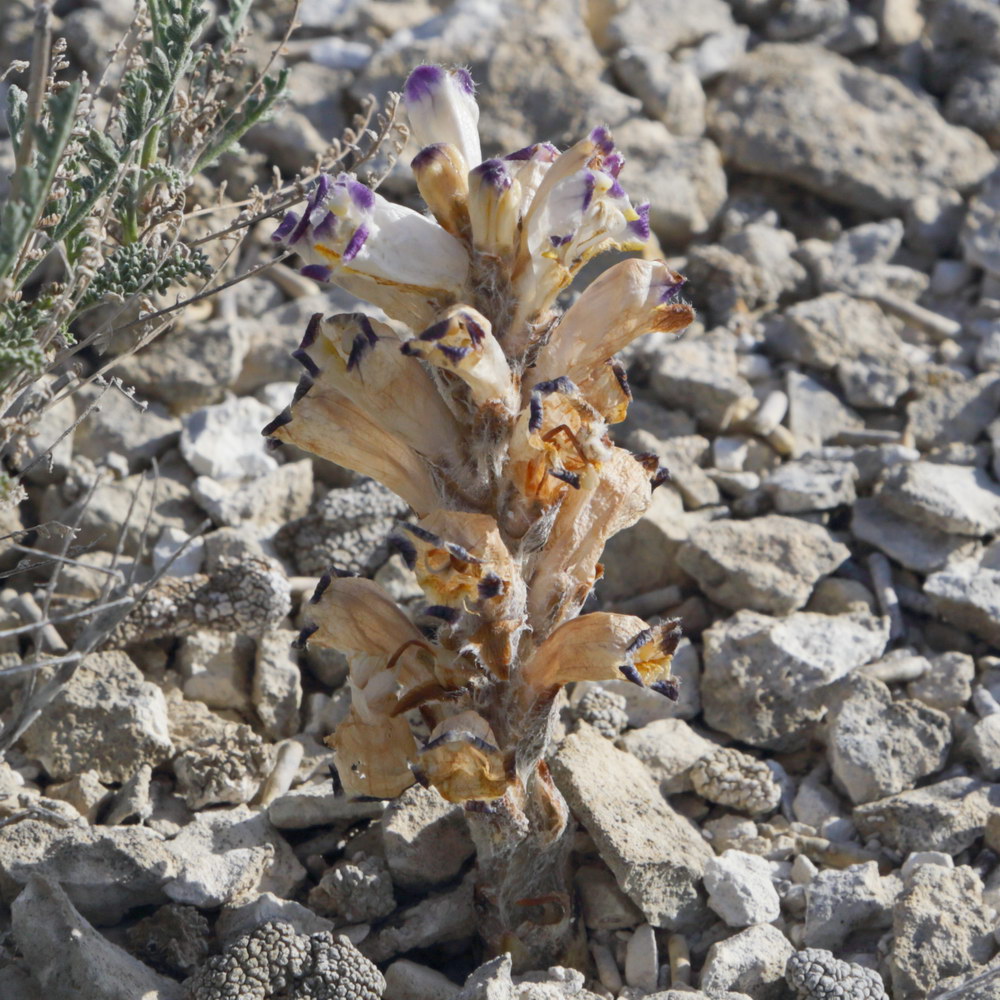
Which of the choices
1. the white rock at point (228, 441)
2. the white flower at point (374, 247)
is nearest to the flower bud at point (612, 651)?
the white flower at point (374, 247)

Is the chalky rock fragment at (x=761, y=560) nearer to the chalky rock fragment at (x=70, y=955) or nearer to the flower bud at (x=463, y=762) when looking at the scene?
the flower bud at (x=463, y=762)

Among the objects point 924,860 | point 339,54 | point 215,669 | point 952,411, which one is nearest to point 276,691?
point 215,669

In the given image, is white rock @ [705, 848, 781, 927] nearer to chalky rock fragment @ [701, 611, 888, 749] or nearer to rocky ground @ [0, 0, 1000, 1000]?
rocky ground @ [0, 0, 1000, 1000]

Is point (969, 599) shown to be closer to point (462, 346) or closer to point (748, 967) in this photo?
point (748, 967)

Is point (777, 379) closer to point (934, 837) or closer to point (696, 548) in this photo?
point (696, 548)

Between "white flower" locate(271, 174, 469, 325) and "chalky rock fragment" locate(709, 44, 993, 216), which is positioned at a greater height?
"white flower" locate(271, 174, 469, 325)

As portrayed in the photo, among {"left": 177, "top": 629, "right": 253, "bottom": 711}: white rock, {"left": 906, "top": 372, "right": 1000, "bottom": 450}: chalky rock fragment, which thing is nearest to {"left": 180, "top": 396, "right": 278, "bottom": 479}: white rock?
{"left": 177, "top": 629, "right": 253, "bottom": 711}: white rock
